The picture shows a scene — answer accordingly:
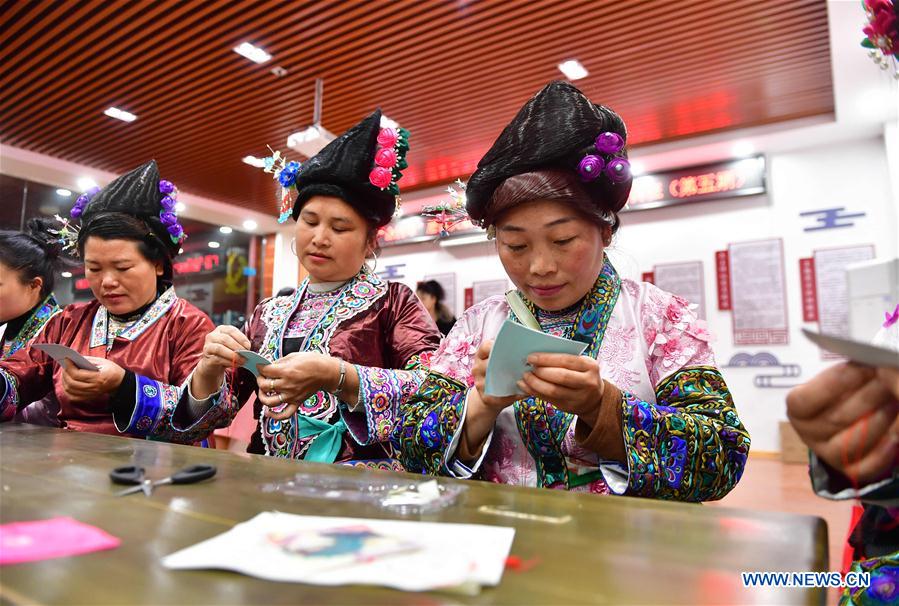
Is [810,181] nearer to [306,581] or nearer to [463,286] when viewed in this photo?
[463,286]

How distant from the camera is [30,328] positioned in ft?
8.41

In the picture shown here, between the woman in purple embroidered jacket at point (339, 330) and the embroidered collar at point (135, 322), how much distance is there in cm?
37

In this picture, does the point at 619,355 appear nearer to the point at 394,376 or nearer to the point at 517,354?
the point at 517,354

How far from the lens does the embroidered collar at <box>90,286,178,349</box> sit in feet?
6.52

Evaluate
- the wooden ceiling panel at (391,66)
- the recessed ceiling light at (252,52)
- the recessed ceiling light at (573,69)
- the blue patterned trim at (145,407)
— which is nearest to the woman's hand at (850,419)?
the blue patterned trim at (145,407)

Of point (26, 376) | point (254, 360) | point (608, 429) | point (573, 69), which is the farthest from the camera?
point (573, 69)

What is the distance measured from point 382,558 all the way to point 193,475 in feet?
1.71

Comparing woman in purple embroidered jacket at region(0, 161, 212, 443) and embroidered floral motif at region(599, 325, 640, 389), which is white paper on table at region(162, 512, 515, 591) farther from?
woman in purple embroidered jacket at region(0, 161, 212, 443)

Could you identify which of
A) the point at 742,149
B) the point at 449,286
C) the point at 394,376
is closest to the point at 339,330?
the point at 394,376

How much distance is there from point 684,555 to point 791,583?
101 mm

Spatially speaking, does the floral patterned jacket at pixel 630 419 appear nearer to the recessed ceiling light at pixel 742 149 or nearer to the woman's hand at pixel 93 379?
the woman's hand at pixel 93 379

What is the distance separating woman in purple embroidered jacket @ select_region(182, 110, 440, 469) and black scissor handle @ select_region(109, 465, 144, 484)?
51 cm

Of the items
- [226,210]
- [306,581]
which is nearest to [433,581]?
[306,581]

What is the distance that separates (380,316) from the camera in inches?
70.0
